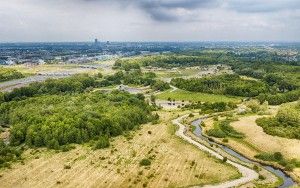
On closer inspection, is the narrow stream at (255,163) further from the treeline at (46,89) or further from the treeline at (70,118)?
the treeline at (46,89)

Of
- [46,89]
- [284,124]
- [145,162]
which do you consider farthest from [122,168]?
[46,89]

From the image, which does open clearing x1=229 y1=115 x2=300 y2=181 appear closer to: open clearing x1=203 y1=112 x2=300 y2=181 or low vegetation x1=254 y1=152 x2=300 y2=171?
open clearing x1=203 y1=112 x2=300 y2=181

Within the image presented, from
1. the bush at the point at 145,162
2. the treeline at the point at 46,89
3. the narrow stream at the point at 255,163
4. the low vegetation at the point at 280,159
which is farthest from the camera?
the treeline at the point at 46,89

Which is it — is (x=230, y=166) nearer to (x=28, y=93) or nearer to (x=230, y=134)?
(x=230, y=134)

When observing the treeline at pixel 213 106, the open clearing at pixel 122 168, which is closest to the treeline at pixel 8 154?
the open clearing at pixel 122 168

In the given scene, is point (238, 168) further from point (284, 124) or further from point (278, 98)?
point (278, 98)

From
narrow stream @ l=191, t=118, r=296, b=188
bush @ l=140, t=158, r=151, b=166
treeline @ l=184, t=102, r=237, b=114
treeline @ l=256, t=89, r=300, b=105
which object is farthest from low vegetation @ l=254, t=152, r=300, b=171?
treeline @ l=256, t=89, r=300, b=105
